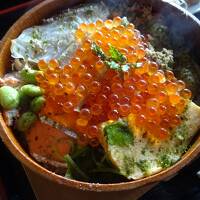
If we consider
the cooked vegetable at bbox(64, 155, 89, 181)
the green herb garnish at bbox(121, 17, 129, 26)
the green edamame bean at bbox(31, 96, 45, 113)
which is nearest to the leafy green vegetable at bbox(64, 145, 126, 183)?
the cooked vegetable at bbox(64, 155, 89, 181)

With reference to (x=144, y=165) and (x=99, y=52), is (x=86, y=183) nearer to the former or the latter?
(x=144, y=165)

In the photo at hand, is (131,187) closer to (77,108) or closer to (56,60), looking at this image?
(77,108)

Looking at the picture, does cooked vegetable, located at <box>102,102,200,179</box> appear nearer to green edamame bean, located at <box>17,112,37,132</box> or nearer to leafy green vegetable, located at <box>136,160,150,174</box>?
leafy green vegetable, located at <box>136,160,150,174</box>

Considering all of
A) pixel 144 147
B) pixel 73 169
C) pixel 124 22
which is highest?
pixel 124 22

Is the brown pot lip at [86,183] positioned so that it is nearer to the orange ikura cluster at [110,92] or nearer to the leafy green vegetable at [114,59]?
the orange ikura cluster at [110,92]

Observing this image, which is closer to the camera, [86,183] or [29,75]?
[86,183]

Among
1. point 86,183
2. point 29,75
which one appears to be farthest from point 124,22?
point 86,183
